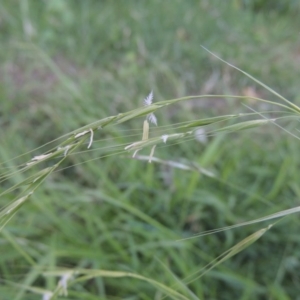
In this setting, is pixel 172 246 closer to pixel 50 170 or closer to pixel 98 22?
pixel 50 170

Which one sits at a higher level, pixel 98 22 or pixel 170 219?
pixel 98 22

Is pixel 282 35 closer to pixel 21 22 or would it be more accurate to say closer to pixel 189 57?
pixel 189 57

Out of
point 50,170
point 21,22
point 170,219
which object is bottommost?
point 170,219

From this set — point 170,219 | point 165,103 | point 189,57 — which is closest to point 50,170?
point 165,103

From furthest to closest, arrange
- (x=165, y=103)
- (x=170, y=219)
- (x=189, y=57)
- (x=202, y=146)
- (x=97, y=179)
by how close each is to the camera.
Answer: (x=189, y=57) → (x=202, y=146) → (x=97, y=179) → (x=170, y=219) → (x=165, y=103)

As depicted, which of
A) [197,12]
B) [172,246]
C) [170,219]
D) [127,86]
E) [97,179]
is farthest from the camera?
[197,12]

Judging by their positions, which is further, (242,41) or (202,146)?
(242,41)
